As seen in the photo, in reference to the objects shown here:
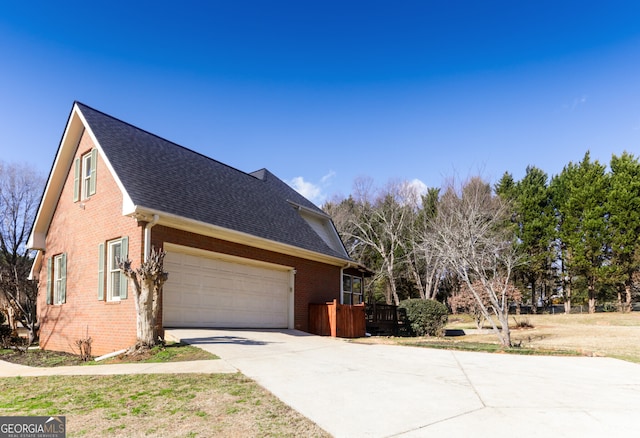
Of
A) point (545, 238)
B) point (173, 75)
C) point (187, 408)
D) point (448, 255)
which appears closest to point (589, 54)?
point (448, 255)

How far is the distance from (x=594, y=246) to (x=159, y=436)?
37416 mm

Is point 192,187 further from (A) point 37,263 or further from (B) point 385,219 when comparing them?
(B) point 385,219

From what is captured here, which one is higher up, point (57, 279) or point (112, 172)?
point (112, 172)

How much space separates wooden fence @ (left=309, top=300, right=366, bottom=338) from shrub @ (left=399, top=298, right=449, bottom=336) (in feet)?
8.81

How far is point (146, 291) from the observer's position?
9430 mm

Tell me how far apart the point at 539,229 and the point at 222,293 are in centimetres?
3214

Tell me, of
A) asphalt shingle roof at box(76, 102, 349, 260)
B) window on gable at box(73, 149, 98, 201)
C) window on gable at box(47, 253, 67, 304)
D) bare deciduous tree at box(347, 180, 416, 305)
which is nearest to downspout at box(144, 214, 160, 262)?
asphalt shingle roof at box(76, 102, 349, 260)

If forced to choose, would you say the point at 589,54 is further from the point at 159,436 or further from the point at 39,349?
the point at 39,349

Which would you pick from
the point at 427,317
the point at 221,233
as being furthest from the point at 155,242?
the point at 427,317

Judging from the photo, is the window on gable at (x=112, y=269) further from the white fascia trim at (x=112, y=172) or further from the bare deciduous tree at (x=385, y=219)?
the bare deciduous tree at (x=385, y=219)

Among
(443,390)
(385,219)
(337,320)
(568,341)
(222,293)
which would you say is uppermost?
(385,219)

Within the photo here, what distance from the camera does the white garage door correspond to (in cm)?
1201

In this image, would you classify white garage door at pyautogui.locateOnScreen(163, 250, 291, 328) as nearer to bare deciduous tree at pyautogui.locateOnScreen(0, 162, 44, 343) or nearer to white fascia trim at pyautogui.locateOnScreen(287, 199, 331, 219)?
white fascia trim at pyautogui.locateOnScreen(287, 199, 331, 219)

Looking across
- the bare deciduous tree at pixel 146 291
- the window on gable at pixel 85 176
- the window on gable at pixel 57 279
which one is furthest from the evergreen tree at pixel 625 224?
the window on gable at pixel 57 279
